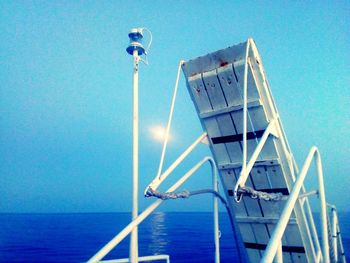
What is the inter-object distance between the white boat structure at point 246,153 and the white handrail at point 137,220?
0.03 metres

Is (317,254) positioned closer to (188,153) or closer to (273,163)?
(273,163)

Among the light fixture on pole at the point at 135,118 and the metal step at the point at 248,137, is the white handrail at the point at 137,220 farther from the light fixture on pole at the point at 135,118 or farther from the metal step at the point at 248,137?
the metal step at the point at 248,137

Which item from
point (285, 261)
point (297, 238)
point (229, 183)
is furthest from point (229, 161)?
point (285, 261)

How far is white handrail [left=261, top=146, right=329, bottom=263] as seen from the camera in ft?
12.6

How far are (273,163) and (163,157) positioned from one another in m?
2.81

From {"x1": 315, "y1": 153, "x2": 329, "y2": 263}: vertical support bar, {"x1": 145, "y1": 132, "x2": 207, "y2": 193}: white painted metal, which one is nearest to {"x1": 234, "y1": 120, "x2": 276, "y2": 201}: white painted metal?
{"x1": 315, "y1": 153, "x2": 329, "y2": 263}: vertical support bar

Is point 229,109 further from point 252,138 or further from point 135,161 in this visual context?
point 135,161

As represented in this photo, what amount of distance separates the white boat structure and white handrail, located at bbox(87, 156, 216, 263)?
26 millimetres

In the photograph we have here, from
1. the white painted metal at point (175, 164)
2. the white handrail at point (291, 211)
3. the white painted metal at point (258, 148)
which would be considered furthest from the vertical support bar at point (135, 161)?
the white handrail at point (291, 211)

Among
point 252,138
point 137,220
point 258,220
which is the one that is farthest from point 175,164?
point 258,220

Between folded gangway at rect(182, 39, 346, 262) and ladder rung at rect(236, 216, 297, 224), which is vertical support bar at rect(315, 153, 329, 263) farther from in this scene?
ladder rung at rect(236, 216, 297, 224)

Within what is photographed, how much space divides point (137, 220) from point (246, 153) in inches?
115

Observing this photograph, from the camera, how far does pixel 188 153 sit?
300 inches

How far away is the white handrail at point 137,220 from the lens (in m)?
5.13
